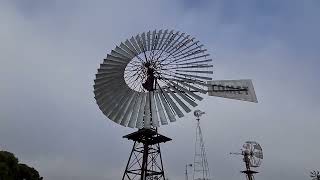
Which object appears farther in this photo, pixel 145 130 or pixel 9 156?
pixel 9 156

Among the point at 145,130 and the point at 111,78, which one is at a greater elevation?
the point at 111,78

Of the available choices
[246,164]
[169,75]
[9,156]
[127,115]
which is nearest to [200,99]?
[169,75]

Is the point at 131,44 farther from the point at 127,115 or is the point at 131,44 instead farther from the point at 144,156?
the point at 144,156

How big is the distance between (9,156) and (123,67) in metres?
16.8

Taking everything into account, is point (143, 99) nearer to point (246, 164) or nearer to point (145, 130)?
point (145, 130)

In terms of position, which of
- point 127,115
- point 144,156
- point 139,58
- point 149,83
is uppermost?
point 139,58

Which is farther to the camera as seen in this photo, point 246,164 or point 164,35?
point 246,164

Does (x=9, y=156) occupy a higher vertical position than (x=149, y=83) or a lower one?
lower

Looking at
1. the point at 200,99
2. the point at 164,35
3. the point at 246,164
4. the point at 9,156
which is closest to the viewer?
the point at 200,99

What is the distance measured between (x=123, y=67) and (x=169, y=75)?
4243 millimetres

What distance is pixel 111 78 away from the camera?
36219 mm

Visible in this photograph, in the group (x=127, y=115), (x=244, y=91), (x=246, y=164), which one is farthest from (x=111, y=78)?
(x=246, y=164)

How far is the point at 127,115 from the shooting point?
3531cm

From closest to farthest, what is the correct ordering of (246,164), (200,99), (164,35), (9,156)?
1. (200,99)
2. (164,35)
3. (9,156)
4. (246,164)
